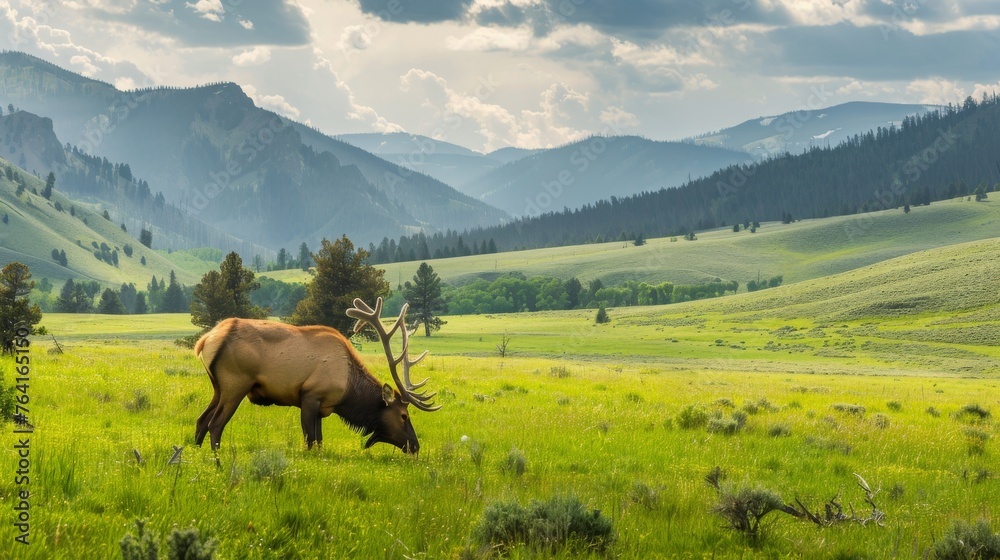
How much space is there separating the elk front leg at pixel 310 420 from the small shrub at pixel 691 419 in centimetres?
759

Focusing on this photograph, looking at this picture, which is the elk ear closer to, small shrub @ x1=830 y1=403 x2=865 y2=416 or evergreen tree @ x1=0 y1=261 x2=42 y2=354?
small shrub @ x1=830 y1=403 x2=865 y2=416

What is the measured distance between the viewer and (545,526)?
6.16 m

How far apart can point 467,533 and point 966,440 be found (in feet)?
42.1

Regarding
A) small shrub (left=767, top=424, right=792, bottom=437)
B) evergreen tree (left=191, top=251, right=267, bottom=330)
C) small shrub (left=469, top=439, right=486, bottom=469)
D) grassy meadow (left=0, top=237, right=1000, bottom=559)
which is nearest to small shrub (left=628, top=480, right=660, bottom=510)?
grassy meadow (left=0, top=237, right=1000, bottom=559)

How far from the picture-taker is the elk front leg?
1074 cm

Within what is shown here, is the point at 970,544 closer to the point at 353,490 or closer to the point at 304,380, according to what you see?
the point at 353,490

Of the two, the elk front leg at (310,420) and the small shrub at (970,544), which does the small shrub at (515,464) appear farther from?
the small shrub at (970,544)

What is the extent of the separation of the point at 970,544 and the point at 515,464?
16.6 feet

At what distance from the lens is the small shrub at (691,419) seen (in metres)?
15.1

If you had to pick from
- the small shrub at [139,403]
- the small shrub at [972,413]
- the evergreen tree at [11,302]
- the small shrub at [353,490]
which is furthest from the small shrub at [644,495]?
the evergreen tree at [11,302]

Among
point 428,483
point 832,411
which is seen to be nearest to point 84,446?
point 428,483

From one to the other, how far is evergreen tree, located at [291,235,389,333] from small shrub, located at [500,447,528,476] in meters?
38.9

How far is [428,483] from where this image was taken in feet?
27.1

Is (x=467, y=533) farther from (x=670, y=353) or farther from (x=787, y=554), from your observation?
(x=670, y=353)
